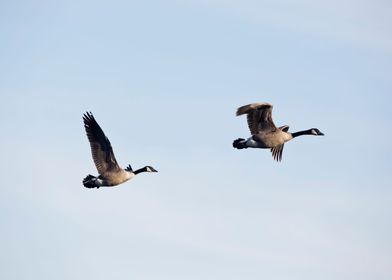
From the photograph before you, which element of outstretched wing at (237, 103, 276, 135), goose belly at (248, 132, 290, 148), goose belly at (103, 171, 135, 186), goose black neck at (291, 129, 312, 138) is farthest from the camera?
goose black neck at (291, 129, 312, 138)

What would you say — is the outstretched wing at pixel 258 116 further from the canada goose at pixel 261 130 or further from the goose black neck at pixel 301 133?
the goose black neck at pixel 301 133

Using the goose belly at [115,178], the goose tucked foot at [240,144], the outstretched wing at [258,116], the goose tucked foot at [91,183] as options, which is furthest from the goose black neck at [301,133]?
the goose tucked foot at [91,183]

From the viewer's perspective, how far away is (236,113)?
148ft

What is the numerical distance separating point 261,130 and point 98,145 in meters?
6.07

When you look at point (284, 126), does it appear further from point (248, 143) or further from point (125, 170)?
point (125, 170)

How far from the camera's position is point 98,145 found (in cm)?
4550

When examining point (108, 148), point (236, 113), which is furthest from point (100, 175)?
point (236, 113)

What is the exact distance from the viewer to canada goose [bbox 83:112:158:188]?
45406 mm

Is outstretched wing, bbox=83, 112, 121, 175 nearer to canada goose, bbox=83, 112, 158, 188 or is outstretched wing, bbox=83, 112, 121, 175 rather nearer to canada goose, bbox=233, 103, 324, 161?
canada goose, bbox=83, 112, 158, 188

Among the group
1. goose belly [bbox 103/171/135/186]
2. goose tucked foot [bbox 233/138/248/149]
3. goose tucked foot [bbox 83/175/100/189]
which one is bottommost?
goose tucked foot [bbox 83/175/100/189]

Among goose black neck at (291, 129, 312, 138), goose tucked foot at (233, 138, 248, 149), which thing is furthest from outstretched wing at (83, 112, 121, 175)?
goose black neck at (291, 129, 312, 138)

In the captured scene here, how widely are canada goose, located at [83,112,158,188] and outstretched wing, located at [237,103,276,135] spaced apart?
500 centimetres

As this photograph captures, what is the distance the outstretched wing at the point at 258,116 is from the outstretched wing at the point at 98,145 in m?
4.99

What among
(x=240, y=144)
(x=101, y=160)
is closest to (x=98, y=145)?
(x=101, y=160)
